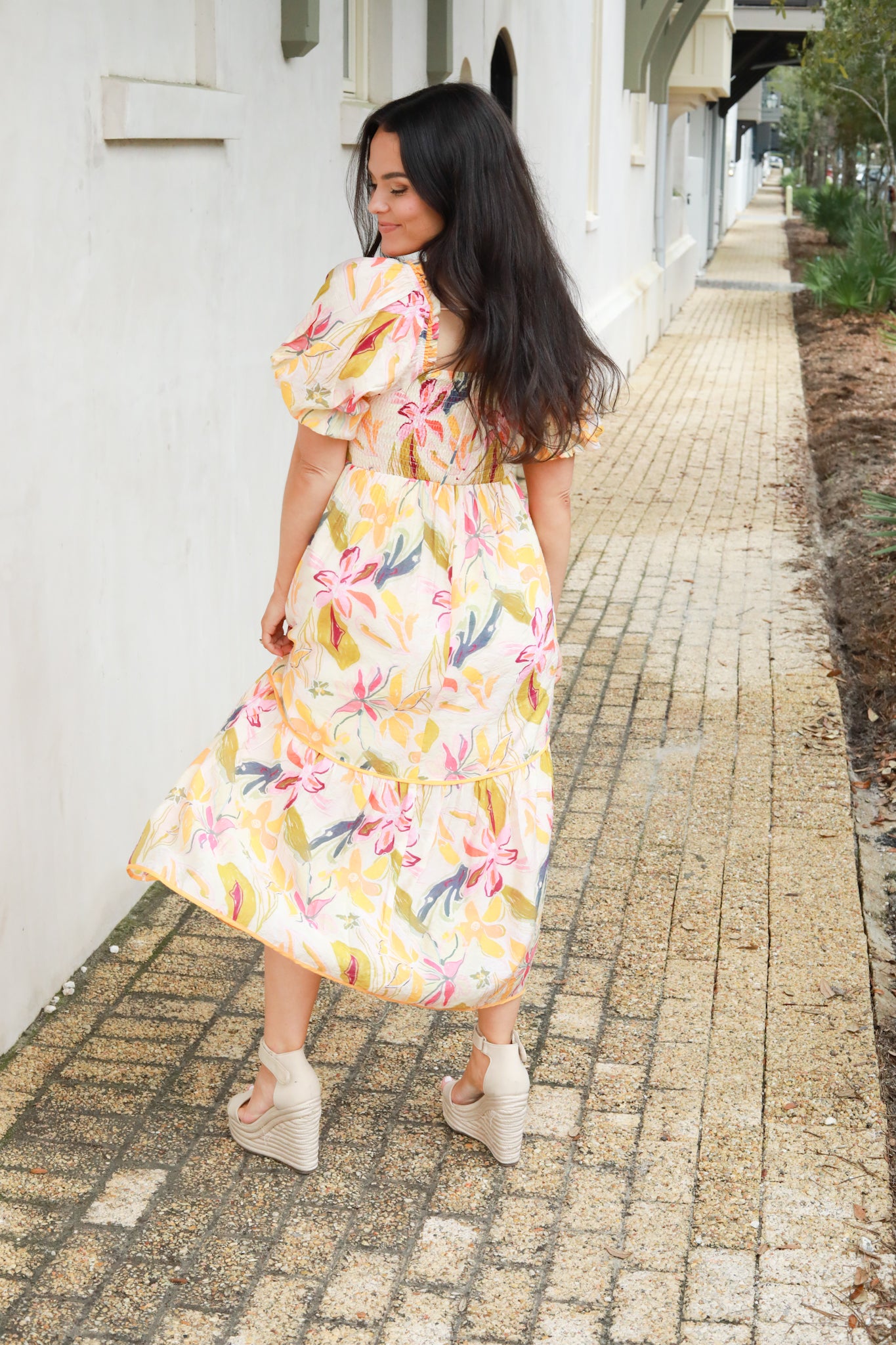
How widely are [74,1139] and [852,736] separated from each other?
3.47 metres

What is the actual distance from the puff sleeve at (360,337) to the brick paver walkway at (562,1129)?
145 centimetres

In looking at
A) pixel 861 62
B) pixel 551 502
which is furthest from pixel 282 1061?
pixel 861 62

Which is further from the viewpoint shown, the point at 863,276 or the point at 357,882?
the point at 863,276

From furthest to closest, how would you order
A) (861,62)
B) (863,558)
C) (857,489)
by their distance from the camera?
1. (861,62)
2. (857,489)
3. (863,558)

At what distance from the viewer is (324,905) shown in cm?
259

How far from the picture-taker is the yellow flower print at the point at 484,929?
8.68 ft

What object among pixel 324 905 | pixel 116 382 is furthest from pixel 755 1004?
pixel 116 382

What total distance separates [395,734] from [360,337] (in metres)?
0.68

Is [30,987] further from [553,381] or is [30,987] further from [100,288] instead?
[553,381]

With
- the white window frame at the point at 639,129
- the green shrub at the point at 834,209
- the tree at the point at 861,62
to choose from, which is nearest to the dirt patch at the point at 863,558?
the white window frame at the point at 639,129

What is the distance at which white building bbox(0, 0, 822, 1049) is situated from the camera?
308 centimetres

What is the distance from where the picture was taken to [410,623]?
97.9 inches

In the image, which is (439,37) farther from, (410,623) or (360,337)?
(410,623)

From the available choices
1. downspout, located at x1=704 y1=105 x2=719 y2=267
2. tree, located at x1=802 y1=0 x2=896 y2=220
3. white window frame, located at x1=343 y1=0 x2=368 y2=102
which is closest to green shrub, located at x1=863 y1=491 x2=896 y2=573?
white window frame, located at x1=343 y1=0 x2=368 y2=102
